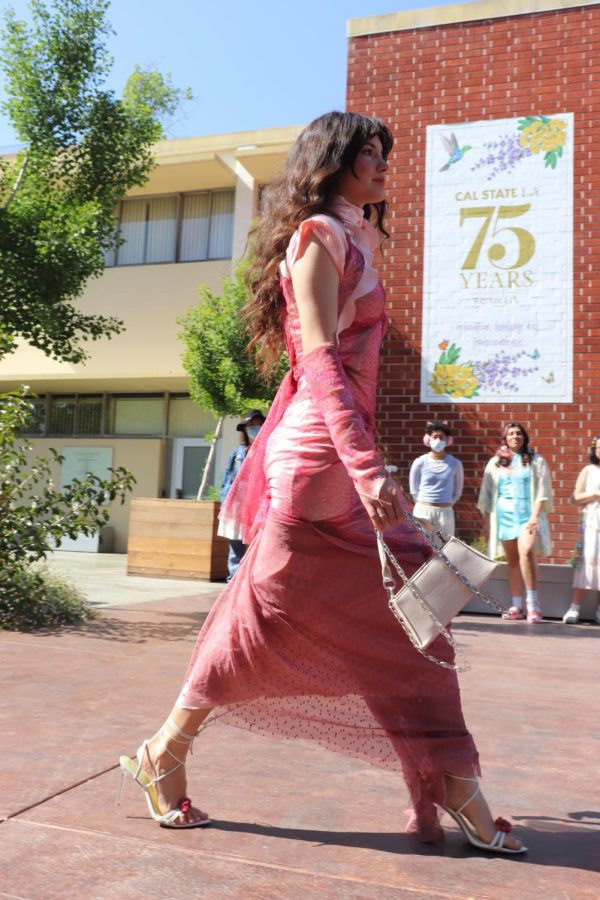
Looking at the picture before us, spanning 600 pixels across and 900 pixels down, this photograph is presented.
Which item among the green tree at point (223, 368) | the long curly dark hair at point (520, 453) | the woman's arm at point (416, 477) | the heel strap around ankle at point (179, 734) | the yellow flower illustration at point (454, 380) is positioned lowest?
the heel strap around ankle at point (179, 734)

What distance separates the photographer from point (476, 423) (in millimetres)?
10195

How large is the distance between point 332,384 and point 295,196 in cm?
59

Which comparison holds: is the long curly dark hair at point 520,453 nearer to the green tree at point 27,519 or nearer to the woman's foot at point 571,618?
the woman's foot at point 571,618

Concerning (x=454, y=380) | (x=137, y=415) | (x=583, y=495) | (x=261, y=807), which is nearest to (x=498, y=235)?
(x=454, y=380)

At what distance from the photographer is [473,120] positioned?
10.4m

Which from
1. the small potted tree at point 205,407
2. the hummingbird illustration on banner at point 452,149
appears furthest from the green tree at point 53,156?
the hummingbird illustration on banner at point 452,149

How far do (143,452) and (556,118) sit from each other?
1196 cm

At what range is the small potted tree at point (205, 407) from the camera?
37.6 ft

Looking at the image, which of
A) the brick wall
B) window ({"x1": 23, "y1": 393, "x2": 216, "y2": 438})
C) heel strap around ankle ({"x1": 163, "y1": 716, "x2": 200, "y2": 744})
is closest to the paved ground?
heel strap around ankle ({"x1": 163, "y1": 716, "x2": 200, "y2": 744})

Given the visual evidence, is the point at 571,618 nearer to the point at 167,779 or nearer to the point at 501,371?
the point at 501,371

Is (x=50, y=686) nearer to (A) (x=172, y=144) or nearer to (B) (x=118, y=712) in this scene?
(B) (x=118, y=712)

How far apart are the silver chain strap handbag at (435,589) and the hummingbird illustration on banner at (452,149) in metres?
9.11

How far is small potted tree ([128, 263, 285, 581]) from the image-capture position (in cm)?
1145

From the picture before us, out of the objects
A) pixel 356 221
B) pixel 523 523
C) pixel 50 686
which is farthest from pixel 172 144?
pixel 356 221
